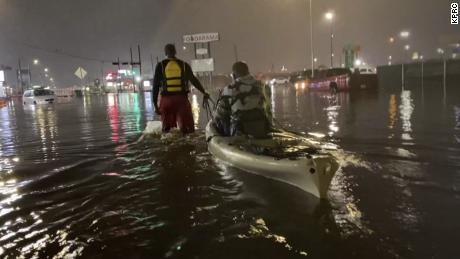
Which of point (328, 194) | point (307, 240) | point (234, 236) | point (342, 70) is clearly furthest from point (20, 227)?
point (342, 70)

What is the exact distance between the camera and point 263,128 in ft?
23.2

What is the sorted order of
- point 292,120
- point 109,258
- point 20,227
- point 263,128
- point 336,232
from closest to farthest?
1. point 109,258
2. point 336,232
3. point 20,227
4. point 263,128
5. point 292,120

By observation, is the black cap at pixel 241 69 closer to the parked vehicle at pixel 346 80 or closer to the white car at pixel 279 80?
the parked vehicle at pixel 346 80

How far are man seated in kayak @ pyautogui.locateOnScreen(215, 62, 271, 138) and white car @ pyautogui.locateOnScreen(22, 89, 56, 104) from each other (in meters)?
36.1

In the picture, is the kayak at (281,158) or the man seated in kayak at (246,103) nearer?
the kayak at (281,158)

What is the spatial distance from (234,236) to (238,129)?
3.19 metres

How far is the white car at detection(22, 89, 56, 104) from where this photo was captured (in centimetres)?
3922

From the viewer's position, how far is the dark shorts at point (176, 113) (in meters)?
9.05

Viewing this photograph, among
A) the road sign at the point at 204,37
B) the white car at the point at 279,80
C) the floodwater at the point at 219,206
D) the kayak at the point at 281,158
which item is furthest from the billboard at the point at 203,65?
the kayak at the point at 281,158

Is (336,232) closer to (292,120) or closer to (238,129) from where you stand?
(238,129)

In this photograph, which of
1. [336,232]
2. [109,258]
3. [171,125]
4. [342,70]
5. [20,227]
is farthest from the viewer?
[342,70]

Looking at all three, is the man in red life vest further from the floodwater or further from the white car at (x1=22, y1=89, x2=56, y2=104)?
the white car at (x1=22, y1=89, x2=56, y2=104)

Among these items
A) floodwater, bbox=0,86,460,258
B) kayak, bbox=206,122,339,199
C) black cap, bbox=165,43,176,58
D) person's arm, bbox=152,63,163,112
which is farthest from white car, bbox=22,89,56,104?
kayak, bbox=206,122,339,199

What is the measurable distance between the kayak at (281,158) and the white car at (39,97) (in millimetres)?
35137
